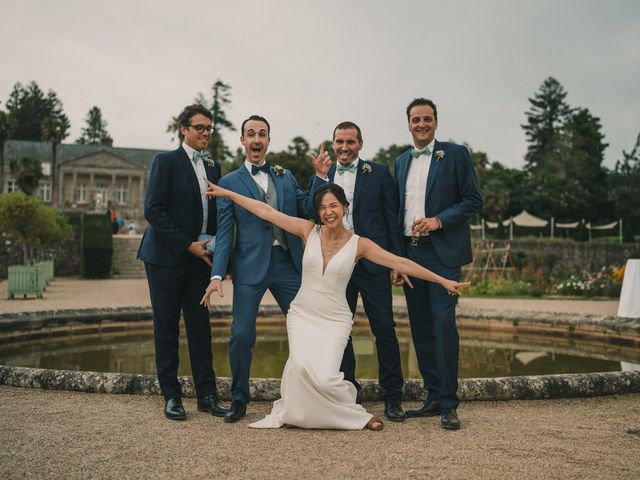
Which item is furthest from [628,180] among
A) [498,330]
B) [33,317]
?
[33,317]

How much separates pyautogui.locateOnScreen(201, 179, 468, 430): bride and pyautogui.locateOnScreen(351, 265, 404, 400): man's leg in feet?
0.64

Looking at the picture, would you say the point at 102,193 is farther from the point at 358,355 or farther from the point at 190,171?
the point at 190,171

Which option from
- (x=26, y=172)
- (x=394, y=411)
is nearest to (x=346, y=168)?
(x=394, y=411)

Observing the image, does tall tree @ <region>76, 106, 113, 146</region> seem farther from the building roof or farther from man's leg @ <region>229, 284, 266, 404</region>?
man's leg @ <region>229, 284, 266, 404</region>

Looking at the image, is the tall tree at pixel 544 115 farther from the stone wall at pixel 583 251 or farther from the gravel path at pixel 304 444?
the gravel path at pixel 304 444

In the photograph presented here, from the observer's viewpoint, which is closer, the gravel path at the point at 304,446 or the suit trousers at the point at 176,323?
the gravel path at the point at 304,446

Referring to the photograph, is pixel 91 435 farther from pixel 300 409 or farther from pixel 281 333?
pixel 281 333

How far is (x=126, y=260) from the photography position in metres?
29.8

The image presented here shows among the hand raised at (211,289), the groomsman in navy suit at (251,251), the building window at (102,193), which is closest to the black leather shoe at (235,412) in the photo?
the groomsman in navy suit at (251,251)

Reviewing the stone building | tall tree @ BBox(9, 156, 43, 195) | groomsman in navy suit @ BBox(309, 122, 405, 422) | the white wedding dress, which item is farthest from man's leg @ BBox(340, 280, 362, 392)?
the stone building

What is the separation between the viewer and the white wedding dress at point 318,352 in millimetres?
4051

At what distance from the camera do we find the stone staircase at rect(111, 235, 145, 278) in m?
27.9

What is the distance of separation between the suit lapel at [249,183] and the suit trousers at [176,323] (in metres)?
Result: 0.70

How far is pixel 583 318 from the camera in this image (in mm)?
9961
